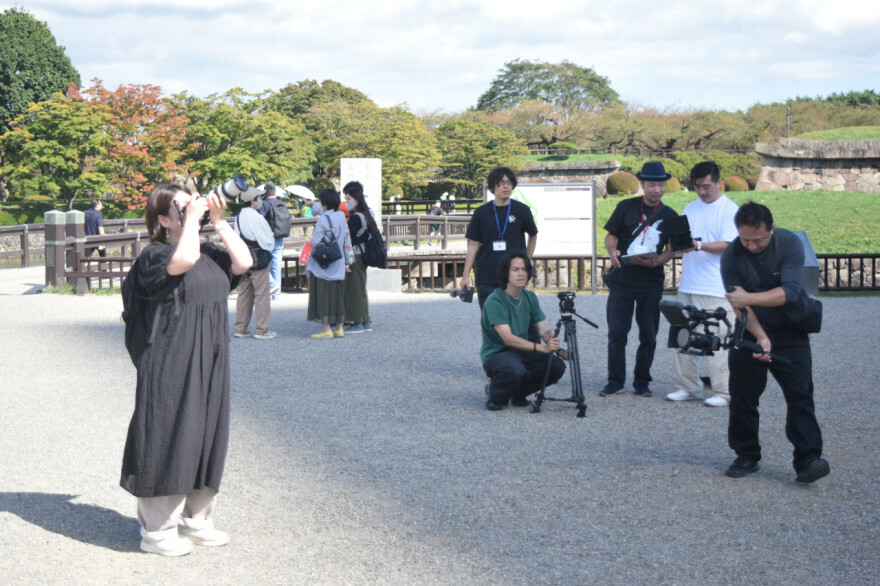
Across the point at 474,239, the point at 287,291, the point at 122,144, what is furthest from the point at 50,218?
the point at 122,144

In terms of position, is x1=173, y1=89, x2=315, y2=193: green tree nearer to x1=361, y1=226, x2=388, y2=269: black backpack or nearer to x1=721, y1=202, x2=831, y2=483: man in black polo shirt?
x1=361, y1=226, x2=388, y2=269: black backpack

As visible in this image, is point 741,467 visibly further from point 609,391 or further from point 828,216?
point 828,216

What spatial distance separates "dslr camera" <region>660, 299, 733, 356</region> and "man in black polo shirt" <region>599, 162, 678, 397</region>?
2.13 metres

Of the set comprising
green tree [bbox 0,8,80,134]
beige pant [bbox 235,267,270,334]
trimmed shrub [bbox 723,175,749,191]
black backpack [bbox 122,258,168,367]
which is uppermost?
green tree [bbox 0,8,80,134]

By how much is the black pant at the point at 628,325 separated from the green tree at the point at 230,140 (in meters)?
30.8

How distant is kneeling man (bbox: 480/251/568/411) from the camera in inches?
262

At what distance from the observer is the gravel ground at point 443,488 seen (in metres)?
3.75

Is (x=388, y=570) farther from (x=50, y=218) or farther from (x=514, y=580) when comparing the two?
(x=50, y=218)

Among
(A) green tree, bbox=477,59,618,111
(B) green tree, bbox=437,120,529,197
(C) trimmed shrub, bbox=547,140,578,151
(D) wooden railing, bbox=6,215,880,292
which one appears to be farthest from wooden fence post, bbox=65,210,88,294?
(A) green tree, bbox=477,59,618,111

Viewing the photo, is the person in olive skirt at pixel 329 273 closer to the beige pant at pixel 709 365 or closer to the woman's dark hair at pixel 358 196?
the woman's dark hair at pixel 358 196

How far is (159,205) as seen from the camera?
12.7ft

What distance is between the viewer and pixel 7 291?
1634 cm

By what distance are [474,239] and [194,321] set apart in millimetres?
4257

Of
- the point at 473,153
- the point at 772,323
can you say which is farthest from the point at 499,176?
the point at 473,153
